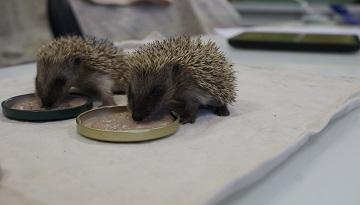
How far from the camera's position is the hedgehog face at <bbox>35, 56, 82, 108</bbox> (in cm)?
151

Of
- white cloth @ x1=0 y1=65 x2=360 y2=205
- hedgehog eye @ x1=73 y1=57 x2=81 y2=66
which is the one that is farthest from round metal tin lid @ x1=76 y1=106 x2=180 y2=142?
hedgehog eye @ x1=73 y1=57 x2=81 y2=66

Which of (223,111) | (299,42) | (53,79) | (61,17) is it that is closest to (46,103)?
(53,79)

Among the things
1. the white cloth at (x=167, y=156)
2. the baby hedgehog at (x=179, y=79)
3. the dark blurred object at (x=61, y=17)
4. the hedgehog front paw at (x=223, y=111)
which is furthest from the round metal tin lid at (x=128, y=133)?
the dark blurred object at (x=61, y=17)

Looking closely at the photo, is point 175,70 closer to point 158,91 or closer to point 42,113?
point 158,91

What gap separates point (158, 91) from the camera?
136cm

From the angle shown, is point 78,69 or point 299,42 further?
point 299,42

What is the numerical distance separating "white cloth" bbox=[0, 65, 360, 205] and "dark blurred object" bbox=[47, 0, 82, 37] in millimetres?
1693

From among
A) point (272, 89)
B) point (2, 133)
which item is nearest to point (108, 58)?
point (2, 133)

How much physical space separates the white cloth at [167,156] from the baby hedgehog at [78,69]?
184 mm

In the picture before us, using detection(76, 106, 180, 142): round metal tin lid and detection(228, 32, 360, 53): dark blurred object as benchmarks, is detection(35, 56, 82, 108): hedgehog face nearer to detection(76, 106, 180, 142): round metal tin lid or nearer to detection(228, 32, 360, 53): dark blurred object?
detection(76, 106, 180, 142): round metal tin lid

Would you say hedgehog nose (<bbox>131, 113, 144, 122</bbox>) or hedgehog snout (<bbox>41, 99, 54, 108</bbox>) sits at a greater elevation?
hedgehog nose (<bbox>131, 113, 144, 122</bbox>)

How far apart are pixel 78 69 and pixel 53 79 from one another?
0.13 m

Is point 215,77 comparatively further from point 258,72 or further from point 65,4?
point 65,4

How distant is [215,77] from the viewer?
4.77ft
